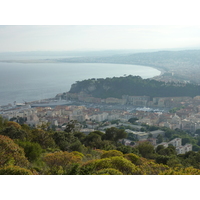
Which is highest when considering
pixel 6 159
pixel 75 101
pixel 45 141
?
pixel 6 159

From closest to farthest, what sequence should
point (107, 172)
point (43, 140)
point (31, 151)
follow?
1. point (107, 172)
2. point (31, 151)
3. point (43, 140)

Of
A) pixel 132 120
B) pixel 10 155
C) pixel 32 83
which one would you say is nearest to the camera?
pixel 10 155

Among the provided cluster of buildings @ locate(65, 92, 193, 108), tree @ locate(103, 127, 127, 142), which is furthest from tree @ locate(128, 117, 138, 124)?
cluster of buildings @ locate(65, 92, 193, 108)

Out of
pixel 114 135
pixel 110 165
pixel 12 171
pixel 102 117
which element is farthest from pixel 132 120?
pixel 12 171

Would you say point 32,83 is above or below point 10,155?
below

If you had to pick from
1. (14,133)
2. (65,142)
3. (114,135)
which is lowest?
(114,135)

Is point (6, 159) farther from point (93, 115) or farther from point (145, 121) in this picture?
point (93, 115)

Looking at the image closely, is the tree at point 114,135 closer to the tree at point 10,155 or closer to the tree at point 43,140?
the tree at point 43,140

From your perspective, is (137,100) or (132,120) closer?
(132,120)

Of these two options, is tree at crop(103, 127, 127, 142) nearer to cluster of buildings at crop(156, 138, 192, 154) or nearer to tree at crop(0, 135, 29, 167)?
cluster of buildings at crop(156, 138, 192, 154)

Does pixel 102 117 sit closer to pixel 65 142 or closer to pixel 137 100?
pixel 137 100
